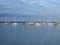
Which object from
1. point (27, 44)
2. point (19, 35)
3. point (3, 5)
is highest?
point (3, 5)

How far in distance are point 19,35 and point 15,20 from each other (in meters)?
0.19

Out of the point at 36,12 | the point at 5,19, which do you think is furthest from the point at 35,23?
the point at 5,19

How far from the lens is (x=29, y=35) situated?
3.74 ft

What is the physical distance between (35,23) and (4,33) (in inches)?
15.4

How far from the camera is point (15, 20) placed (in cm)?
110

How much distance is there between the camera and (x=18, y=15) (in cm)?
110

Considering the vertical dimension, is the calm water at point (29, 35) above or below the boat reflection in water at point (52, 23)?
below

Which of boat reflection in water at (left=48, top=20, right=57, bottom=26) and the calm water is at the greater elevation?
boat reflection in water at (left=48, top=20, right=57, bottom=26)

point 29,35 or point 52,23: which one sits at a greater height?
point 52,23

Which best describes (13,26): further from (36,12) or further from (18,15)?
(36,12)

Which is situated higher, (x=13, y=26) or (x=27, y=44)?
(x=13, y=26)

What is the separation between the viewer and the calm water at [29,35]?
111 centimetres

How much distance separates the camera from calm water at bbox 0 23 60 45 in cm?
111

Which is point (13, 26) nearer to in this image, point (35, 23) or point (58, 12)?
point (35, 23)
